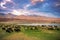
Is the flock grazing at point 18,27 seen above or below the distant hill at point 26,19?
below

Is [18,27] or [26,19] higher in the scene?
[26,19]

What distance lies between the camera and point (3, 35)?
1894mm

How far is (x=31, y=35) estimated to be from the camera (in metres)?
1.89

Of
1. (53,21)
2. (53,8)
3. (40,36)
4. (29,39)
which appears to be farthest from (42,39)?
(53,8)

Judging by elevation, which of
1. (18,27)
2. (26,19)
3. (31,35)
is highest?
(26,19)

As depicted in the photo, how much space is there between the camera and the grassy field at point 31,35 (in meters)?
1.88

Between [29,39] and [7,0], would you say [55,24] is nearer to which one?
[29,39]

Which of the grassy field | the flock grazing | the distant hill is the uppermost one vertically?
the distant hill

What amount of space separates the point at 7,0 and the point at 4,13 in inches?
7.4

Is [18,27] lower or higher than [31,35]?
higher

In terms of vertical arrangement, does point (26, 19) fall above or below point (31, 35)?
above

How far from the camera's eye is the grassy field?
188 cm

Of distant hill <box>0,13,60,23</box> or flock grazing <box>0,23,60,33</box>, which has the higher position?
distant hill <box>0,13,60,23</box>

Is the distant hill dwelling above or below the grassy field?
above
